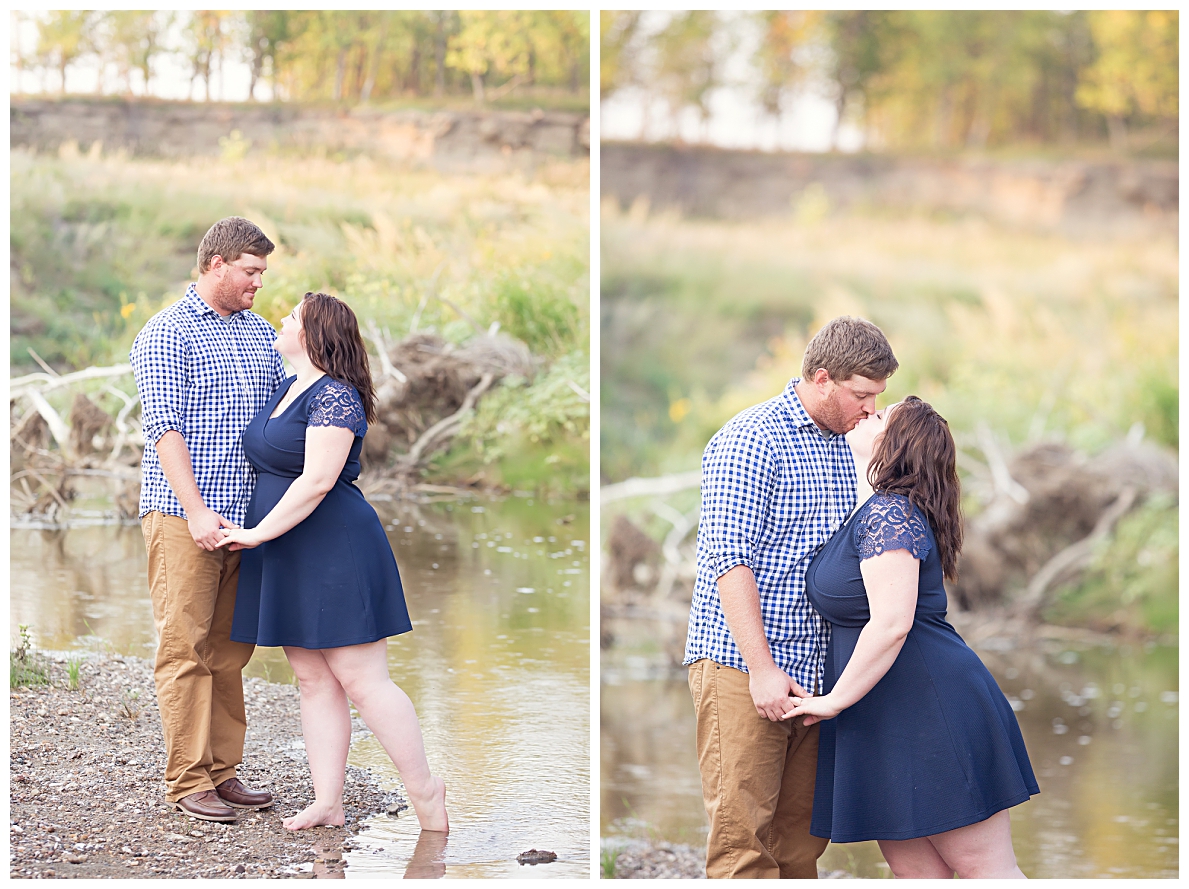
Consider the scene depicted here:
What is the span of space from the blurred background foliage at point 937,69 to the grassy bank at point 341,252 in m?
1.62

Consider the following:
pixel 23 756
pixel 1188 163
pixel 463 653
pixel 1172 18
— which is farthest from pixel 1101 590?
pixel 23 756

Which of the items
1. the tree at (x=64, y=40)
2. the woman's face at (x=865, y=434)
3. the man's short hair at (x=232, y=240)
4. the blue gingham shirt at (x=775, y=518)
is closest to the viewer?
the blue gingham shirt at (x=775, y=518)

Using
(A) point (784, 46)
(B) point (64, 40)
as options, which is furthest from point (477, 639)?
(A) point (784, 46)

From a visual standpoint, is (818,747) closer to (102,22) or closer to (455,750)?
(455,750)

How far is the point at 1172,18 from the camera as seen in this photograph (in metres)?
4.88

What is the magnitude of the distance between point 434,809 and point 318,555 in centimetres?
67

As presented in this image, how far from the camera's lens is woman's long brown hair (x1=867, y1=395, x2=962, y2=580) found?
5.93ft

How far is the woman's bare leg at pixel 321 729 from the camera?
2283mm

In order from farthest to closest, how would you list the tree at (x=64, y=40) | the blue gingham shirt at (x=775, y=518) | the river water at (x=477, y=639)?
the tree at (x=64, y=40)
the river water at (x=477, y=639)
the blue gingham shirt at (x=775, y=518)

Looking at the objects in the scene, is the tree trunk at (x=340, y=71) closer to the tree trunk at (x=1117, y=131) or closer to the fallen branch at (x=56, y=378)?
the fallen branch at (x=56, y=378)

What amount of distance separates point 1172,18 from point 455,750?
469 centimetres

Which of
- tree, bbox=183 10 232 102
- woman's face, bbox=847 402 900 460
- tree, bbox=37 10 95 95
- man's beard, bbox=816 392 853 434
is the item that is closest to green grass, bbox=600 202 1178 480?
tree, bbox=183 10 232 102

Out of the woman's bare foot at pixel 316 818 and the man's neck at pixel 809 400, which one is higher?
the man's neck at pixel 809 400

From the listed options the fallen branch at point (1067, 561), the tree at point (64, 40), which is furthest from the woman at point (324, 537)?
the fallen branch at point (1067, 561)
